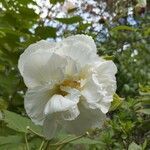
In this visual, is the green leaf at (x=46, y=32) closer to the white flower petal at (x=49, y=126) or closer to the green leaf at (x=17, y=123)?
the green leaf at (x=17, y=123)

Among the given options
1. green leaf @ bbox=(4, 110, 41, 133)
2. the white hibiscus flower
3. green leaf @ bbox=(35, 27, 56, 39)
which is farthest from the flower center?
green leaf @ bbox=(35, 27, 56, 39)

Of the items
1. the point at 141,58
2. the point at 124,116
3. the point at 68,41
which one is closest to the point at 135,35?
the point at 141,58

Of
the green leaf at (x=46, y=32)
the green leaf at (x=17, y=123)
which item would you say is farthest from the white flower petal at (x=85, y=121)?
the green leaf at (x=46, y=32)

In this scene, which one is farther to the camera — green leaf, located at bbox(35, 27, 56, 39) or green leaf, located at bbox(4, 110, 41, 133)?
green leaf, located at bbox(35, 27, 56, 39)

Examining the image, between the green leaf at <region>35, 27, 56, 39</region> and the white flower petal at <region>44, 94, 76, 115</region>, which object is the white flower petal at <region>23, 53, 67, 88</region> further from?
the green leaf at <region>35, 27, 56, 39</region>

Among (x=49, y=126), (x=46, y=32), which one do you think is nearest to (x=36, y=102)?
(x=49, y=126)

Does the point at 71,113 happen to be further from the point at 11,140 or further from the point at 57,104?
the point at 11,140

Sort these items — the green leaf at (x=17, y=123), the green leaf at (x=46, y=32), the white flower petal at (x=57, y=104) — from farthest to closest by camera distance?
the green leaf at (x=46, y=32) < the green leaf at (x=17, y=123) < the white flower petal at (x=57, y=104)

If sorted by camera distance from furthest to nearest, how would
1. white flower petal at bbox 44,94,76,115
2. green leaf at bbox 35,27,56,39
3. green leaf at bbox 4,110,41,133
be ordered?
green leaf at bbox 35,27,56,39, green leaf at bbox 4,110,41,133, white flower petal at bbox 44,94,76,115
